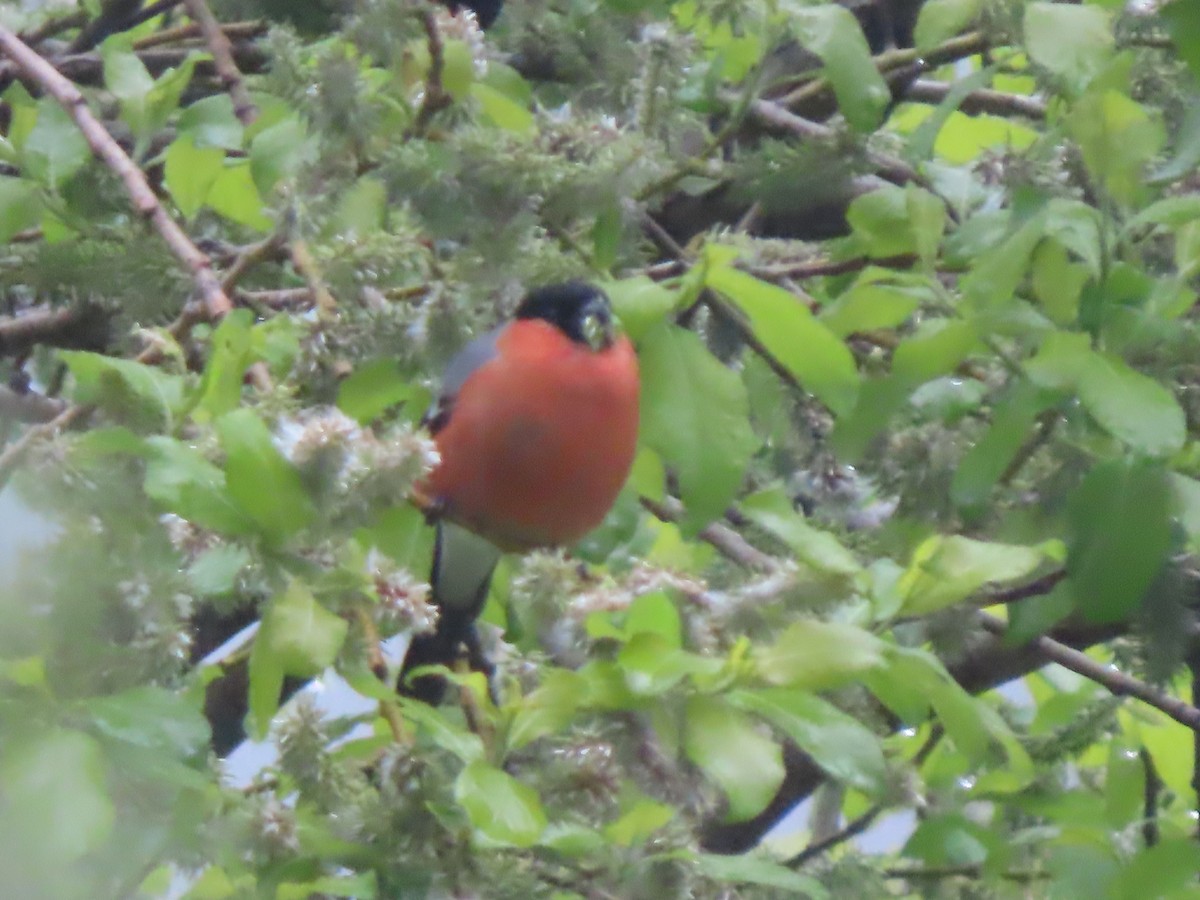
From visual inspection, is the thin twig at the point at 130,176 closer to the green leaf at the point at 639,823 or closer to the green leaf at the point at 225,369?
the green leaf at the point at 225,369

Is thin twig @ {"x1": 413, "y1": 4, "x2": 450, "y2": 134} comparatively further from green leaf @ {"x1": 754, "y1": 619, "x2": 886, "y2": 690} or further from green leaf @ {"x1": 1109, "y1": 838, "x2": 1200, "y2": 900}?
green leaf @ {"x1": 1109, "y1": 838, "x2": 1200, "y2": 900}

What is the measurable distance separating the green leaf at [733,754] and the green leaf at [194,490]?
0.30 m

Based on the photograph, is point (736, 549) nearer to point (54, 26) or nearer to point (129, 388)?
point (129, 388)

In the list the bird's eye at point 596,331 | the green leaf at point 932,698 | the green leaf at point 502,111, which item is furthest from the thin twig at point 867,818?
the green leaf at point 502,111

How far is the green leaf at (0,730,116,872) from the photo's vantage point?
28.0 inches

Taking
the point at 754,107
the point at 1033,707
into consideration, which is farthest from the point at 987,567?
the point at 1033,707

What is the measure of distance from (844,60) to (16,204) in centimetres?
73

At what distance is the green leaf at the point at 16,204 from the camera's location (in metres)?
1.33

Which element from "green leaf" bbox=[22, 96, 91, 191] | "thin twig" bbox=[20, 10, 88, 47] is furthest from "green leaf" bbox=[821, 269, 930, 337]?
"thin twig" bbox=[20, 10, 88, 47]

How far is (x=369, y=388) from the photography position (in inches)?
44.9

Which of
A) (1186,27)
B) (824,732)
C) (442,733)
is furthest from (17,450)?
(1186,27)

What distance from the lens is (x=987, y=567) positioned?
103 centimetres

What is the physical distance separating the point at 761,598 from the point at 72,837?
1.49 feet

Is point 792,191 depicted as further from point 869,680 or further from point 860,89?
point 869,680
